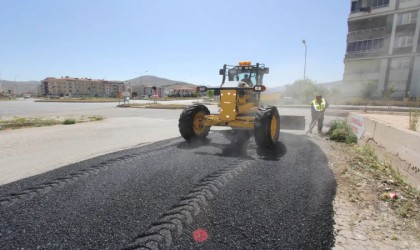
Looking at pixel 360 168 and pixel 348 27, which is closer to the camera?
pixel 360 168

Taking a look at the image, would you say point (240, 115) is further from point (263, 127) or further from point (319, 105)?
point (319, 105)

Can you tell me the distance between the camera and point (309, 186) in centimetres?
394

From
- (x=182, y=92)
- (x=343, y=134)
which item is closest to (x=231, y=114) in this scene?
(x=343, y=134)

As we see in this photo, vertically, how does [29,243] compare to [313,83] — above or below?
below

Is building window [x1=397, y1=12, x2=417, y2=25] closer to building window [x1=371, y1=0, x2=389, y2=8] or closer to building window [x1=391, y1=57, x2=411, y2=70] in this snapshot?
building window [x1=371, y1=0, x2=389, y2=8]

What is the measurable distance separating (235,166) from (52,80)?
153624 mm

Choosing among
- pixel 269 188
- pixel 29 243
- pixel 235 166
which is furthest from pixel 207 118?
pixel 29 243

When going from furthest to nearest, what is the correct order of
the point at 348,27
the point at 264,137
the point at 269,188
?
1. the point at 348,27
2. the point at 264,137
3. the point at 269,188

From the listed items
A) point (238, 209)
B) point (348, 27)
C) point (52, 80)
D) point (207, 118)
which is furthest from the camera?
point (52, 80)

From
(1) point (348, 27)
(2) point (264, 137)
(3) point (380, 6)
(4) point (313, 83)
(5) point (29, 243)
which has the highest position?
(3) point (380, 6)

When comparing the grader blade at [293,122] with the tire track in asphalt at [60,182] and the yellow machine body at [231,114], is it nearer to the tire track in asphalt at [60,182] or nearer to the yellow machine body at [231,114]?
the yellow machine body at [231,114]

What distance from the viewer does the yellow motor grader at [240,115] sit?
237 inches

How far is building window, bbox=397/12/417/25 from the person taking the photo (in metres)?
30.4

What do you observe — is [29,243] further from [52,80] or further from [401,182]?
[52,80]
